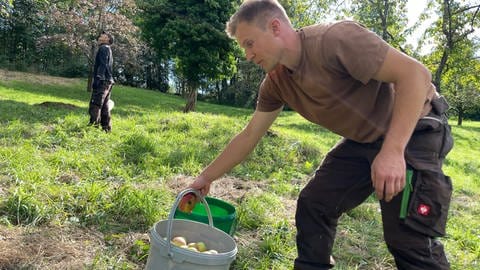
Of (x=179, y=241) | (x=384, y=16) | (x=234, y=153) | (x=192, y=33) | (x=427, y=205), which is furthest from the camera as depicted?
(x=384, y=16)

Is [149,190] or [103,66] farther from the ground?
[103,66]

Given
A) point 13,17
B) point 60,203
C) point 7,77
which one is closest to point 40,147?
point 60,203

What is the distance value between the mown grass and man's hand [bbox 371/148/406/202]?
1.59 metres

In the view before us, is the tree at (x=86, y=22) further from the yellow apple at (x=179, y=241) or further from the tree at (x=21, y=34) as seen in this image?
the yellow apple at (x=179, y=241)

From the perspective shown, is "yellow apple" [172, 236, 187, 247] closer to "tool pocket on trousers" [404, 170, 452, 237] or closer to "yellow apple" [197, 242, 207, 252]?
"yellow apple" [197, 242, 207, 252]

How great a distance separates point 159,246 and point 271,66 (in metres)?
1.09

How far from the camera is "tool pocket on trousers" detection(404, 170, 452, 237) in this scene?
2285mm

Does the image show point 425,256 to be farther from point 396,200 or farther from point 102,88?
point 102,88

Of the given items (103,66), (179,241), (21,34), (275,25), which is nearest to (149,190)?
(179,241)

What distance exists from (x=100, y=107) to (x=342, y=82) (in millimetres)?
6692

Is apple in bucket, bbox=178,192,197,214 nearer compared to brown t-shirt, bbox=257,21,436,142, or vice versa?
brown t-shirt, bbox=257,21,436,142

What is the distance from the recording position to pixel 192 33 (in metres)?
15.7

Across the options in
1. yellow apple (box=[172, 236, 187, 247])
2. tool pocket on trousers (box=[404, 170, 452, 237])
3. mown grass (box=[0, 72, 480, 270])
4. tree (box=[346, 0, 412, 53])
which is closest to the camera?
tool pocket on trousers (box=[404, 170, 452, 237])

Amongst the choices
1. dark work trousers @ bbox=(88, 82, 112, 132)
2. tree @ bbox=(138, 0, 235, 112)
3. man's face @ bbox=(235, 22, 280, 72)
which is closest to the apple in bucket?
man's face @ bbox=(235, 22, 280, 72)
